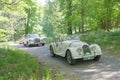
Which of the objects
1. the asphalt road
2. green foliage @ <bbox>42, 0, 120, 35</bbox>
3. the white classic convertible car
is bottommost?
the asphalt road

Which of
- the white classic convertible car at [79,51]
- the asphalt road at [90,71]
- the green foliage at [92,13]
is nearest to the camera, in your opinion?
the asphalt road at [90,71]

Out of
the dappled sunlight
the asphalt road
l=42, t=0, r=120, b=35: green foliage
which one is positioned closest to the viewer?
the dappled sunlight

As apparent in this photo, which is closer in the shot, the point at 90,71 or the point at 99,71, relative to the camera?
the point at 99,71

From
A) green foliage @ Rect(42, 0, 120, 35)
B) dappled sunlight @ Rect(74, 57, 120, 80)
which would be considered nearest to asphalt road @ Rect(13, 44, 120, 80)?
dappled sunlight @ Rect(74, 57, 120, 80)

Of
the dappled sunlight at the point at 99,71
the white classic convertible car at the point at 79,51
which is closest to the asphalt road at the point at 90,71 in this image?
the dappled sunlight at the point at 99,71

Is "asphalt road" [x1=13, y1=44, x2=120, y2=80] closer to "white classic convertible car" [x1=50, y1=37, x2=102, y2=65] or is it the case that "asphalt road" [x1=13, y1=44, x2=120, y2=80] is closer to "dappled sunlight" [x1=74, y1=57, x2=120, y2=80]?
"dappled sunlight" [x1=74, y1=57, x2=120, y2=80]

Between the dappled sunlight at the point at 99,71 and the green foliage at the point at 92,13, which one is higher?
the green foliage at the point at 92,13

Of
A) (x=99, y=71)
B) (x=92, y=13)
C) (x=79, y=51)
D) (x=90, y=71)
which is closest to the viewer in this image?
(x=99, y=71)

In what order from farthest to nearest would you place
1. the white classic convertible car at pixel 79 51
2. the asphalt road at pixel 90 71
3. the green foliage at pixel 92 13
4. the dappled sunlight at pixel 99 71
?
the green foliage at pixel 92 13
the white classic convertible car at pixel 79 51
the asphalt road at pixel 90 71
the dappled sunlight at pixel 99 71

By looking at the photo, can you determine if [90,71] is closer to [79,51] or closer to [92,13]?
[79,51]

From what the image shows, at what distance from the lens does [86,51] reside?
452 inches

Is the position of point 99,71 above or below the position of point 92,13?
below

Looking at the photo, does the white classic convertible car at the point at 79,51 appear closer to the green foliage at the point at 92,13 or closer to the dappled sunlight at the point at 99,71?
the dappled sunlight at the point at 99,71

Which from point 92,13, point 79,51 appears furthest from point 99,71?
point 92,13
